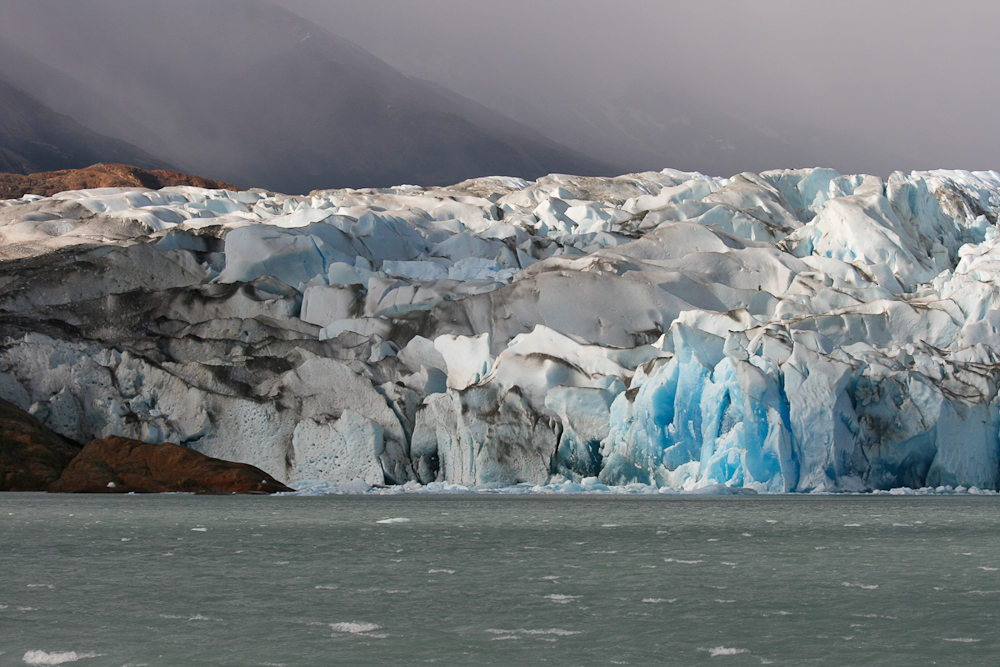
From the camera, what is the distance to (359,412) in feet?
70.1

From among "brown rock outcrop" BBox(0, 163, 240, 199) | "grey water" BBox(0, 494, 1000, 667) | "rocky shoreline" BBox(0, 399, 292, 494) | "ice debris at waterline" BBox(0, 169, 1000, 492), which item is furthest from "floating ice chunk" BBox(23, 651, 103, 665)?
"brown rock outcrop" BBox(0, 163, 240, 199)

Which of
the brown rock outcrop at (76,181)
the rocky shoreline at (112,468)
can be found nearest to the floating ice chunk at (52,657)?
the rocky shoreline at (112,468)

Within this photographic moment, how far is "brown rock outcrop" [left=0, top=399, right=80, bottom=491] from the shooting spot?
19.7m

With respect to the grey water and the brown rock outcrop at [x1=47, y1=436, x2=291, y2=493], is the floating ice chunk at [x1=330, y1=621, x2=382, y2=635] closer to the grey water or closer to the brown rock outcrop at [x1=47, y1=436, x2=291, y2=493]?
the grey water

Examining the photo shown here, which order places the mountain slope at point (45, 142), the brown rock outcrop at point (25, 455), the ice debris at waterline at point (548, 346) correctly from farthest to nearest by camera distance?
the mountain slope at point (45, 142) → the brown rock outcrop at point (25, 455) → the ice debris at waterline at point (548, 346)

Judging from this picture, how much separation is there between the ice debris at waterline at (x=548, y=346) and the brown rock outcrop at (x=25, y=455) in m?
Answer: 1.53

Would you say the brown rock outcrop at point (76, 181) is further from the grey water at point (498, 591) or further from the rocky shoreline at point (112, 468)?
the grey water at point (498, 591)

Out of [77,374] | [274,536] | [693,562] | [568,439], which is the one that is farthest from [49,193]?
[693,562]

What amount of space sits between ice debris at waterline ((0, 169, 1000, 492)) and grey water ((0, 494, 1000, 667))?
5.49 meters

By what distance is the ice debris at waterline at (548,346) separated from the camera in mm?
18828

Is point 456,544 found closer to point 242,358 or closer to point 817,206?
point 242,358

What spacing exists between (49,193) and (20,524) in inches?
2018

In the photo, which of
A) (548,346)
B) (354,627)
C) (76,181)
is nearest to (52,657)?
(354,627)

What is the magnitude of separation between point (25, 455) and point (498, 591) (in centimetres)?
1597
